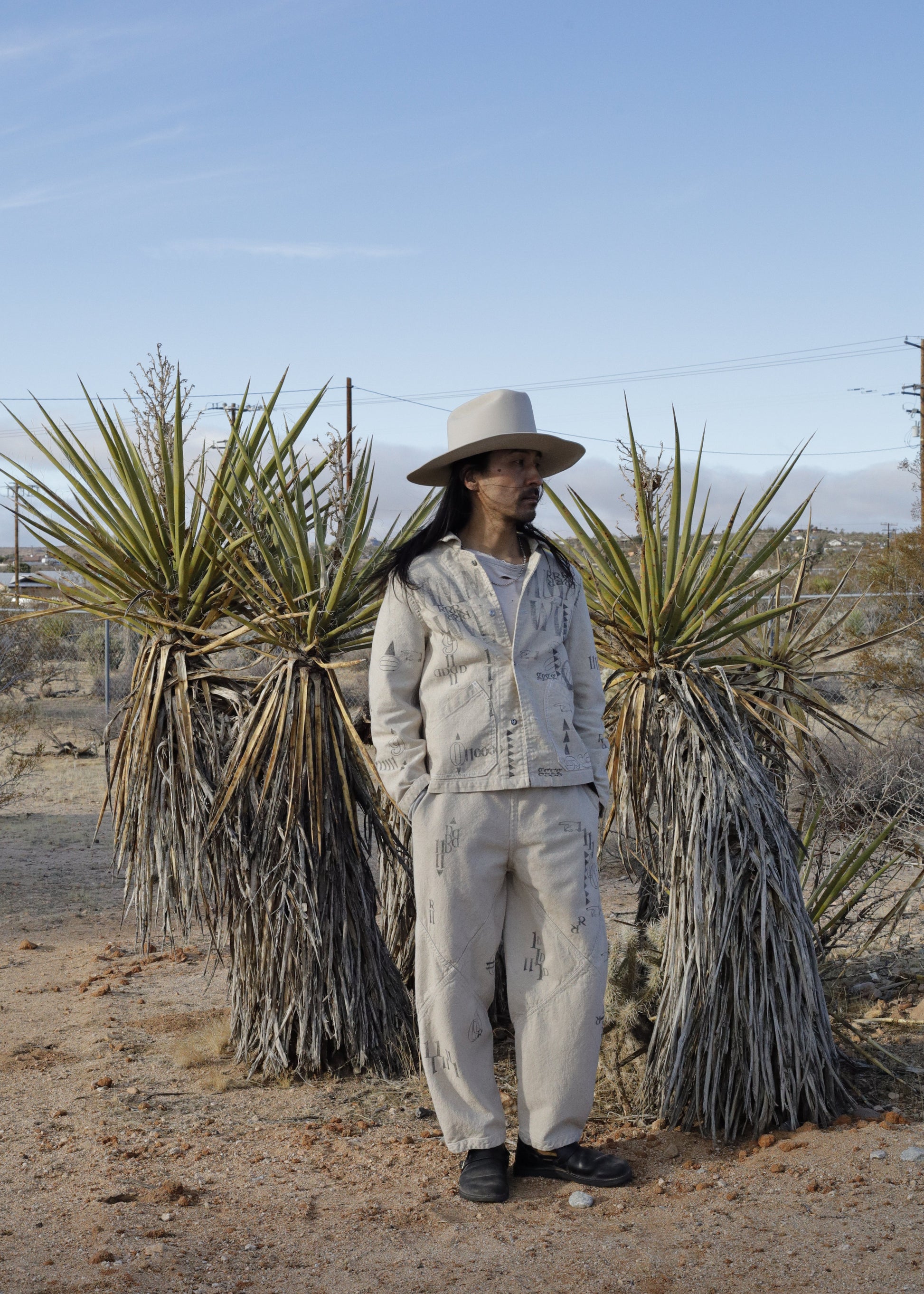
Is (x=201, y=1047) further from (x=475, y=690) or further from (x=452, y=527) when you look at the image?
(x=452, y=527)

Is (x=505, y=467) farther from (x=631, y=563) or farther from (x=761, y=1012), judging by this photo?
(x=761, y=1012)

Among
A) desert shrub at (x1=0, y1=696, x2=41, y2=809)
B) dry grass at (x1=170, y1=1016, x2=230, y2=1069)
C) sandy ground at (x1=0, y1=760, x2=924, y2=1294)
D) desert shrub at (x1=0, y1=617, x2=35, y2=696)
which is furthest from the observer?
desert shrub at (x1=0, y1=617, x2=35, y2=696)

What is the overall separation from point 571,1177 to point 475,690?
1.32m

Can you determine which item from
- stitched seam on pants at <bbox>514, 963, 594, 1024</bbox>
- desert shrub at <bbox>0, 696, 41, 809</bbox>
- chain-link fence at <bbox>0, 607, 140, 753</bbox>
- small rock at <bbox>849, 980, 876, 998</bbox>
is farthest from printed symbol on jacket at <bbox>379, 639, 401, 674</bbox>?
desert shrub at <bbox>0, 696, 41, 809</bbox>

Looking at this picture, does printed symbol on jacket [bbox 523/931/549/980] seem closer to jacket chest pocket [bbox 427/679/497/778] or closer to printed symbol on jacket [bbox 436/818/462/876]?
printed symbol on jacket [bbox 436/818/462/876]

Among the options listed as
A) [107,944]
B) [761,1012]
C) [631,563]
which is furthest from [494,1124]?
[107,944]

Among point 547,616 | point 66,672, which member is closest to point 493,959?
point 547,616

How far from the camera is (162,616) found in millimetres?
4082

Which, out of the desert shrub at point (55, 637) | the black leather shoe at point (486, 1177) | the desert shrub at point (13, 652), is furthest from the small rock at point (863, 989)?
the desert shrub at point (55, 637)

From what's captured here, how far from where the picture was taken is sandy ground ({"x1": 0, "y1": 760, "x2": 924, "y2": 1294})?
2609 mm

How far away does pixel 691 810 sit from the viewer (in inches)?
142

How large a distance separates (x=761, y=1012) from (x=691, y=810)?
2.01 feet

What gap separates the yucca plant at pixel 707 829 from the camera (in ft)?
11.3

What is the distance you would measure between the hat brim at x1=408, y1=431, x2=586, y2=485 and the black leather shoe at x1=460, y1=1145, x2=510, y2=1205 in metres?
1.87
